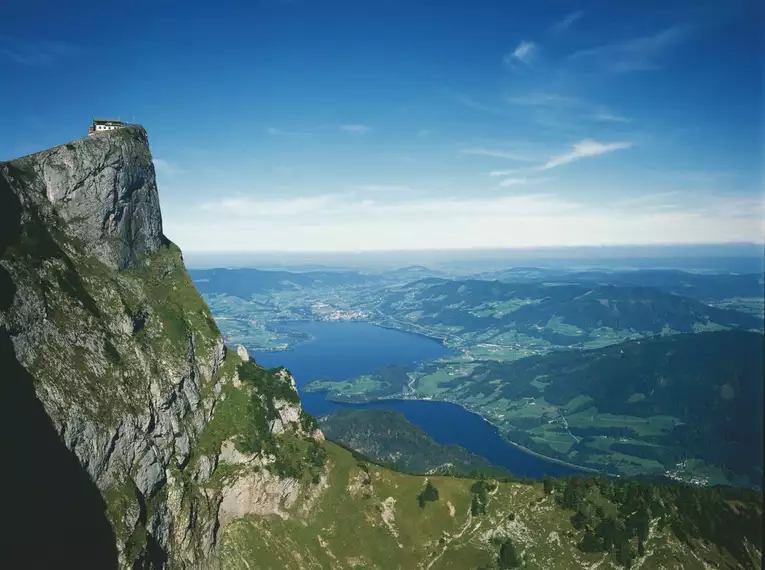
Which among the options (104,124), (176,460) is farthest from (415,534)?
(104,124)

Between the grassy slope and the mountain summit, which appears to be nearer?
the mountain summit

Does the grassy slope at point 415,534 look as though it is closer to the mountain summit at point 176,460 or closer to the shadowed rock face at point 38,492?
the mountain summit at point 176,460

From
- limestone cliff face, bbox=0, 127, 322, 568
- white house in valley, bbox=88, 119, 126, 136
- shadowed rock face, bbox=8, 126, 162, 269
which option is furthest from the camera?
white house in valley, bbox=88, 119, 126, 136

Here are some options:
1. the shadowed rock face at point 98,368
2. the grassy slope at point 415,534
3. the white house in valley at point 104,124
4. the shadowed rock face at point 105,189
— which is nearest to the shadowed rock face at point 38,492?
the shadowed rock face at point 98,368

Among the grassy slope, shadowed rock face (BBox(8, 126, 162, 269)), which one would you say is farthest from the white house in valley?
the grassy slope

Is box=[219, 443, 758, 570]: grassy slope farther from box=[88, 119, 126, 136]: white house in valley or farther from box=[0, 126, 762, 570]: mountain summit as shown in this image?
box=[88, 119, 126, 136]: white house in valley

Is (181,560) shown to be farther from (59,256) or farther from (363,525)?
(59,256)

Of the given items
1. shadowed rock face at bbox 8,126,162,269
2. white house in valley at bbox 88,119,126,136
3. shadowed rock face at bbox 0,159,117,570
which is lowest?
shadowed rock face at bbox 0,159,117,570
